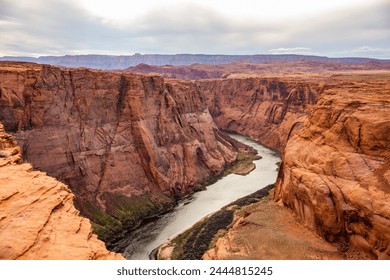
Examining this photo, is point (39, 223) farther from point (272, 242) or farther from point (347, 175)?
point (347, 175)

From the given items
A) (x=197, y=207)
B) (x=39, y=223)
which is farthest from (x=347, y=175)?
(x=39, y=223)

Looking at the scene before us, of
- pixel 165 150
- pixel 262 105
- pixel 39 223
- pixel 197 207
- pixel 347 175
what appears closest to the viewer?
pixel 39 223

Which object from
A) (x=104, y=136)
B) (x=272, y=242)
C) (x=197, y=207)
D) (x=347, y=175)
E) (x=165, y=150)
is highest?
(x=347, y=175)

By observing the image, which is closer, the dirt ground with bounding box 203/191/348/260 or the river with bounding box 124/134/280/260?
the dirt ground with bounding box 203/191/348/260

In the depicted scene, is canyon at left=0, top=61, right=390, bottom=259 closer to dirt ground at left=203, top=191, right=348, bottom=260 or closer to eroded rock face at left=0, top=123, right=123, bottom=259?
dirt ground at left=203, top=191, right=348, bottom=260

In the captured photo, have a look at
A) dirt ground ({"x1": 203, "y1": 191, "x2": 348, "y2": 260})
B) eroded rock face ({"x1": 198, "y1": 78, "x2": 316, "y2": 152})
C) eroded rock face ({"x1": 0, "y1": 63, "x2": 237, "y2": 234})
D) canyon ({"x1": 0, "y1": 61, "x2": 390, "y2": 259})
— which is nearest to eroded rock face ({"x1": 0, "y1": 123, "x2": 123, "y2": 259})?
dirt ground ({"x1": 203, "y1": 191, "x2": 348, "y2": 260})

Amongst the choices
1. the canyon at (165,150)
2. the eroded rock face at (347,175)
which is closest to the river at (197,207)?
the canyon at (165,150)
